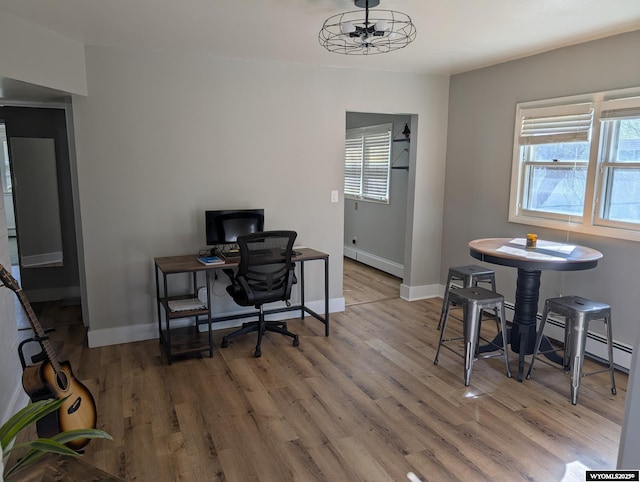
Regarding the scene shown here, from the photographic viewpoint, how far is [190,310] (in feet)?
11.7

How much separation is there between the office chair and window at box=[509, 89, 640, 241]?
2195 millimetres

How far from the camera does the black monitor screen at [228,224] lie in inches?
155

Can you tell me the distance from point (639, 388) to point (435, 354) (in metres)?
2.36

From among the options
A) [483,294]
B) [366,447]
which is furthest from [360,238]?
[366,447]

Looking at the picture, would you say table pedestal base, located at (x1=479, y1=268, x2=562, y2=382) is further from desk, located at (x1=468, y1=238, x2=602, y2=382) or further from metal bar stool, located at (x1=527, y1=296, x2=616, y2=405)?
metal bar stool, located at (x1=527, y1=296, x2=616, y2=405)

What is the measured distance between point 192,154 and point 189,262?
957 mm

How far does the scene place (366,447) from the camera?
2.47m

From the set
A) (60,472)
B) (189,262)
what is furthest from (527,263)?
(60,472)

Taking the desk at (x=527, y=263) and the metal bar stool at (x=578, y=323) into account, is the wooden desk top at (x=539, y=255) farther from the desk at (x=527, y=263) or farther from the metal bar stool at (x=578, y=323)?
the metal bar stool at (x=578, y=323)

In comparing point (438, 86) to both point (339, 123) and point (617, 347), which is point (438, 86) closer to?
point (339, 123)

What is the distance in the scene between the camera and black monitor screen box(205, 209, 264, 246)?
3.93m

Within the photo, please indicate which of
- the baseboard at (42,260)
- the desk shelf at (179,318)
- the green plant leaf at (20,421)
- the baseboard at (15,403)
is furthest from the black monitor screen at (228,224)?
the green plant leaf at (20,421)

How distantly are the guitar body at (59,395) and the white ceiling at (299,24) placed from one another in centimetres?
205

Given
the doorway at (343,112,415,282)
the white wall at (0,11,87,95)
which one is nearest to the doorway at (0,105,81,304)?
the white wall at (0,11,87,95)
